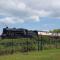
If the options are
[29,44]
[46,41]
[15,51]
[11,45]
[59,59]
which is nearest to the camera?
[59,59]

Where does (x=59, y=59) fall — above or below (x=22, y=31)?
below

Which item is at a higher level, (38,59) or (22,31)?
(22,31)

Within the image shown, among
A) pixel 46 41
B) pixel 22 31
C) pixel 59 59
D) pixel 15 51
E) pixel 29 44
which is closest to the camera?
pixel 59 59

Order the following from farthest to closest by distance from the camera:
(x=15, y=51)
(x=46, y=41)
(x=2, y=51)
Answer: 1. (x=46, y=41)
2. (x=15, y=51)
3. (x=2, y=51)

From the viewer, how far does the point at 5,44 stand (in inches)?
1380

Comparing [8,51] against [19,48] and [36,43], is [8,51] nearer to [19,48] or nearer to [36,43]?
[19,48]

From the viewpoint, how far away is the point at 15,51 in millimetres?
32000

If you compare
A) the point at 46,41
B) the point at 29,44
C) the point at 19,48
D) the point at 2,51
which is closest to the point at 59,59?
the point at 2,51

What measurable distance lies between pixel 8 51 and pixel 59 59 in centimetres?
1058

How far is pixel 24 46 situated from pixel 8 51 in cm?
500

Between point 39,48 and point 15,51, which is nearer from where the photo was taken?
point 15,51

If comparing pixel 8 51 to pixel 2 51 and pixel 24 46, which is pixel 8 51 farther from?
pixel 24 46

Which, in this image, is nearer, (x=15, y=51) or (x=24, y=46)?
(x=15, y=51)

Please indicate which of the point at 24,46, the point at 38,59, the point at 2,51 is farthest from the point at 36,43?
the point at 38,59
